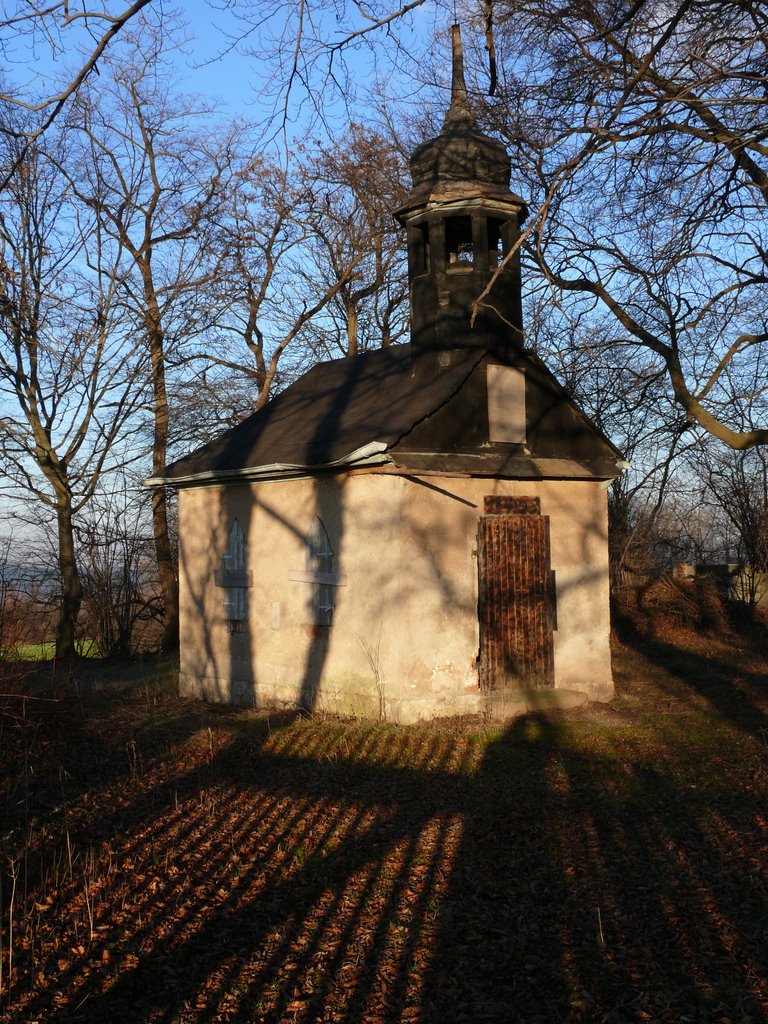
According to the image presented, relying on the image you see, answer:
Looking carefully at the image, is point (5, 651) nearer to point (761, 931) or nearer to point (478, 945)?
point (478, 945)

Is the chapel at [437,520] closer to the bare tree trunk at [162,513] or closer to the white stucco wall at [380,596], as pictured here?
the white stucco wall at [380,596]

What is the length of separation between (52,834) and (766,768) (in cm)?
620

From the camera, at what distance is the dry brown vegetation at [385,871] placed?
4.70 meters

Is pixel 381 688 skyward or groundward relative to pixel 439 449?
groundward

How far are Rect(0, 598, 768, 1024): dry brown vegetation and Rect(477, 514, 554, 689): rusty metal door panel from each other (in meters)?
0.79

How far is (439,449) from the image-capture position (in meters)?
11.6

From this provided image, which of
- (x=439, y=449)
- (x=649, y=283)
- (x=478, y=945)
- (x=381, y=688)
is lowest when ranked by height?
(x=478, y=945)

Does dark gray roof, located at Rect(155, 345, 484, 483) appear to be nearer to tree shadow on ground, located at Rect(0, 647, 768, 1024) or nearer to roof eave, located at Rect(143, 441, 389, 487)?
roof eave, located at Rect(143, 441, 389, 487)

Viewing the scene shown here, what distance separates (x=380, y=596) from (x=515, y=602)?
5.93 ft

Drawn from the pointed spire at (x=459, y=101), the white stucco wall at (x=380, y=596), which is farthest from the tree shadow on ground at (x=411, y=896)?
the pointed spire at (x=459, y=101)

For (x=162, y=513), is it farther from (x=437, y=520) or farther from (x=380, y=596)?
(x=437, y=520)

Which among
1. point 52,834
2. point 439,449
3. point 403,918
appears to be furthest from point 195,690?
point 403,918

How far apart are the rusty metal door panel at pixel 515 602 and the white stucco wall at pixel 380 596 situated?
178 mm

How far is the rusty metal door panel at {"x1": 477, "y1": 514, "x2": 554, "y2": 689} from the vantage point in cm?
1186
